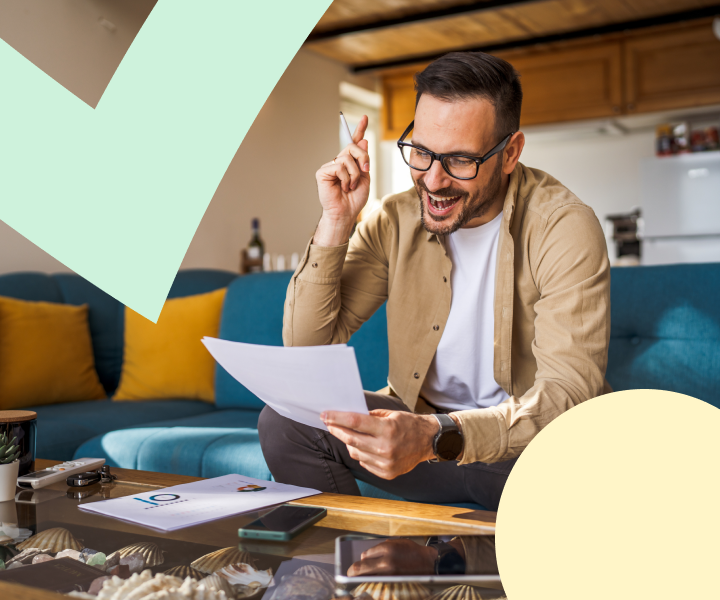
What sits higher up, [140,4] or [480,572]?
[140,4]

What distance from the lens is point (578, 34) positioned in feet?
14.7

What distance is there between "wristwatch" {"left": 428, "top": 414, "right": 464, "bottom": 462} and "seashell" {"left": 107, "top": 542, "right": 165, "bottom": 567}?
0.39 meters

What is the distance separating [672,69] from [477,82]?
150 inches

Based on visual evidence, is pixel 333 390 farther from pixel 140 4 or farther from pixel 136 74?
pixel 140 4

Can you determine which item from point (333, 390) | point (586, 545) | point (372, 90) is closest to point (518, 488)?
point (586, 545)

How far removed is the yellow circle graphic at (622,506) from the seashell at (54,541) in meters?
0.53

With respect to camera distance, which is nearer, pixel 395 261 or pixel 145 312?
pixel 145 312

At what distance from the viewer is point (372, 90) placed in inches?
210

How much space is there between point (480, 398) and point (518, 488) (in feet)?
2.26

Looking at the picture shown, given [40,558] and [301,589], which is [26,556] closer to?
[40,558]

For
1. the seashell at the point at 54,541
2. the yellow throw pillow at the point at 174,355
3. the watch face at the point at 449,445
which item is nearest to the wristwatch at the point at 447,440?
the watch face at the point at 449,445

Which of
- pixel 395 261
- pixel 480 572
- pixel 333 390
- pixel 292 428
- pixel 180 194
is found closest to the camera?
pixel 480 572

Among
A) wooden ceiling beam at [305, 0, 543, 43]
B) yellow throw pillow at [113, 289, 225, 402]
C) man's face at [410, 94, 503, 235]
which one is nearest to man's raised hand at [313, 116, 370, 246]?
man's face at [410, 94, 503, 235]

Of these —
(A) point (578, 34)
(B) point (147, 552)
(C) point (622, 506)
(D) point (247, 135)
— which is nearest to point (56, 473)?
(B) point (147, 552)
